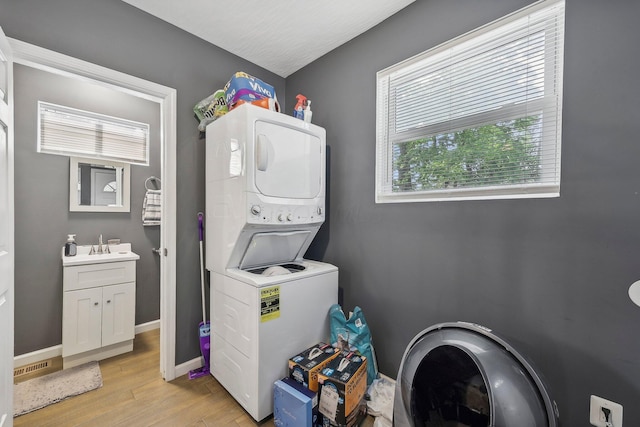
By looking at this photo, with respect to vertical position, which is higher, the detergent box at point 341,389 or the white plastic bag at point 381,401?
the detergent box at point 341,389

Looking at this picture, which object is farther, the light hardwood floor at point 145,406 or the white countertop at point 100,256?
the white countertop at point 100,256

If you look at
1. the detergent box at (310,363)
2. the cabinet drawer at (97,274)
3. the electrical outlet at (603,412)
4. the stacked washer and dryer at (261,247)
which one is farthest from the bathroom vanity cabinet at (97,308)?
the electrical outlet at (603,412)

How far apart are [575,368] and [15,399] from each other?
Answer: 10.9ft

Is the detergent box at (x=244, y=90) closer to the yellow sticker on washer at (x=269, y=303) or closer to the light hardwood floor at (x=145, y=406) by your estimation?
the yellow sticker on washer at (x=269, y=303)

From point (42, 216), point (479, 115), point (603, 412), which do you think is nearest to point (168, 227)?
point (42, 216)

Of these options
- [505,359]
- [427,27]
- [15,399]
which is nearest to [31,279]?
[15,399]

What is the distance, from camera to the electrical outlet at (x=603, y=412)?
1130 mm

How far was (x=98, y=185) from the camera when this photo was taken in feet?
8.47

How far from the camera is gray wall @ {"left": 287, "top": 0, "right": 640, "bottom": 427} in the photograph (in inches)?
44.4

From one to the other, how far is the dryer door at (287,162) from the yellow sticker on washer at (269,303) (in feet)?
1.98

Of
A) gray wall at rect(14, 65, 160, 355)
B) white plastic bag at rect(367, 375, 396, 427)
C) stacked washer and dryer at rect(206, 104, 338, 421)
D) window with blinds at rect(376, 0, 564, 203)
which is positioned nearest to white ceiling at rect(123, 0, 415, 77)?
window with blinds at rect(376, 0, 564, 203)

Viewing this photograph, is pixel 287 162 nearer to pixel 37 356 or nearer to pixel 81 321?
pixel 81 321

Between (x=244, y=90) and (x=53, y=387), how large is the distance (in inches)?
99.3

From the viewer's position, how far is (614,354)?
1.15 meters
